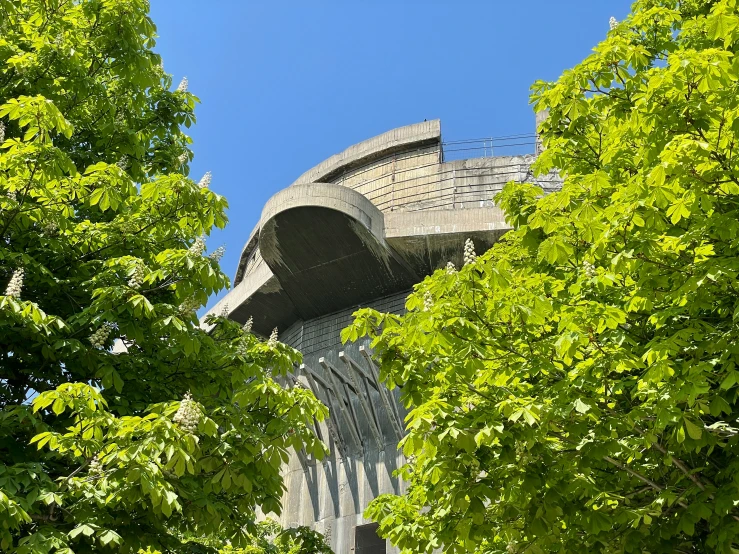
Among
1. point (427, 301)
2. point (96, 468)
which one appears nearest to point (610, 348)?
point (427, 301)

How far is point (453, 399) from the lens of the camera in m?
7.27

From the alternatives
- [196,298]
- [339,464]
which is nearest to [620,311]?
[196,298]

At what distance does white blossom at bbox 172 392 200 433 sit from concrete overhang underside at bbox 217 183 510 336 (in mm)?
18021

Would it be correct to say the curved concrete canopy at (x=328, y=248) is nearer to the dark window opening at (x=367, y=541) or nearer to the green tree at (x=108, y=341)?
the dark window opening at (x=367, y=541)

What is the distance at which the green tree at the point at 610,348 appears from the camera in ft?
20.5

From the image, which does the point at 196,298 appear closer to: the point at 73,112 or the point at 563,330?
the point at 73,112

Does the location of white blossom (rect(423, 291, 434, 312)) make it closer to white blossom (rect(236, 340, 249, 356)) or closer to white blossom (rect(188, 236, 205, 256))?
white blossom (rect(236, 340, 249, 356))

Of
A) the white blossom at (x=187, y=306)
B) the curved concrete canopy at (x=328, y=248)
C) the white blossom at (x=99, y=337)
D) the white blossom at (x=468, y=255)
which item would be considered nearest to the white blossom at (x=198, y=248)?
the white blossom at (x=187, y=306)

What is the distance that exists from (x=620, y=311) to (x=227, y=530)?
408cm

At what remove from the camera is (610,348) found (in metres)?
6.89

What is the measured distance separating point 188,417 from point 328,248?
63.7 ft

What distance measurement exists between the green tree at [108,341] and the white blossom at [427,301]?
1431mm

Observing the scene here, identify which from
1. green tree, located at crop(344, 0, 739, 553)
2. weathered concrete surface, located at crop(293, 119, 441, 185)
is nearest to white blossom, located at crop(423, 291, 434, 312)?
green tree, located at crop(344, 0, 739, 553)

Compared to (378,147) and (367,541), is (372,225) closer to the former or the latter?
(378,147)
